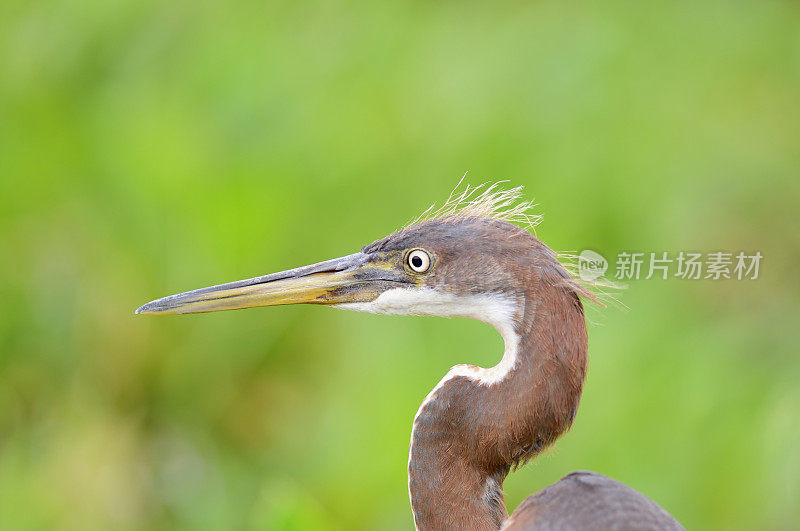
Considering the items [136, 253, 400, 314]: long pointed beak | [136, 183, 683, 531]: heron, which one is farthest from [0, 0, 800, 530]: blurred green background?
[136, 183, 683, 531]: heron

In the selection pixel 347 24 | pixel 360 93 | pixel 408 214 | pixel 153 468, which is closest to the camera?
pixel 153 468

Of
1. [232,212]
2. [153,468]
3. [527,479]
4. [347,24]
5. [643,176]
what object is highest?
[347,24]

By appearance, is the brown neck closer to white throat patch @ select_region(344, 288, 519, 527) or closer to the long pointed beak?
white throat patch @ select_region(344, 288, 519, 527)

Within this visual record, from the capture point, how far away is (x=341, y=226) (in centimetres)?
560

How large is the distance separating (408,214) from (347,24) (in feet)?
8.42

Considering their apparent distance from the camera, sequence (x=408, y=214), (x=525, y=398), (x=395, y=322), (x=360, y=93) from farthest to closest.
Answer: (x=360, y=93)
(x=408, y=214)
(x=395, y=322)
(x=525, y=398)

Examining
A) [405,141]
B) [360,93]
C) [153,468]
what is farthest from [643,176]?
[153,468]

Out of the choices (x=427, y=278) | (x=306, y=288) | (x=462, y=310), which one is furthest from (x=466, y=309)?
(x=306, y=288)

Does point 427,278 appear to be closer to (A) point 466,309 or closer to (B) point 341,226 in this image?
(A) point 466,309

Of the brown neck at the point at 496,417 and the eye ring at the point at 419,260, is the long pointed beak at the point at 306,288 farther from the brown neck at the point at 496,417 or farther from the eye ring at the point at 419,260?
the brown neck at the point at 496,417

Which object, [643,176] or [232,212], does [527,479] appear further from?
[643,176]

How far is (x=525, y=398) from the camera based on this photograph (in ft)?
6.86

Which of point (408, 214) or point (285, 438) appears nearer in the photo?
point (285, 438)

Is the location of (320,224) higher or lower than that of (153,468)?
higher
